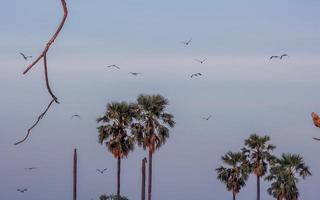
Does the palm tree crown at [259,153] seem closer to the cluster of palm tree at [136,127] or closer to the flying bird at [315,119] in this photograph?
the cluster of palm tree at [136,127]

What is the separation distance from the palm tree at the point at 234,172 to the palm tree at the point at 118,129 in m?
14.6

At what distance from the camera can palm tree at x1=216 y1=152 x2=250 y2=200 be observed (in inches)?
2906

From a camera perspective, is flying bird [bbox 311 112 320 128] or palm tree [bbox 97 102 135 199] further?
palm tree [bbox 97 102 135 199]

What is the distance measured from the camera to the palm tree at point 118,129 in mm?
62750

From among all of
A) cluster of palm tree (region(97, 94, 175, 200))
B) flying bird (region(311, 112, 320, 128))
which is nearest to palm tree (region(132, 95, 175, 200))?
cluster of palm tree (region(97, 94, 175, 200))

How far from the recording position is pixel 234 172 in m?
74.3

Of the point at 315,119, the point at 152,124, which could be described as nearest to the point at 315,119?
the point at 315,119

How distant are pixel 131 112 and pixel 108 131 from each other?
2.42 m

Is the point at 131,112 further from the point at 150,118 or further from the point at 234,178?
the point at 234,178

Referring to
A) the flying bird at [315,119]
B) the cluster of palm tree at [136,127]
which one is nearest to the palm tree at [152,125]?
the cluster of palm tree at [136,127]

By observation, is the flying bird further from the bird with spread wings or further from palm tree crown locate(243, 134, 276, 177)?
palm tree crown locate(243, 134, 276, 177)

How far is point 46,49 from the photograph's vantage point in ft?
8.83

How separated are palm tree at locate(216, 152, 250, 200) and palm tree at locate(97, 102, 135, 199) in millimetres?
14578

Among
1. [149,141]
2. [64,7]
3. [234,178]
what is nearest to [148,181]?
[149,141]
